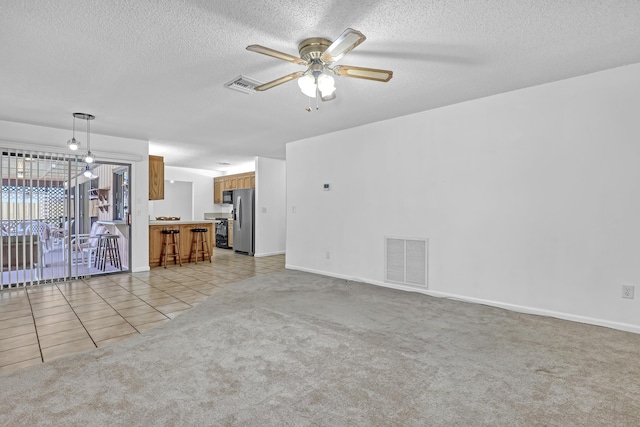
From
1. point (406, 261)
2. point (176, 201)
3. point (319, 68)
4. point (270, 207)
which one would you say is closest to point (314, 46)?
point (319, 68)

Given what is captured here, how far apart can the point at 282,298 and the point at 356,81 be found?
8.51ft

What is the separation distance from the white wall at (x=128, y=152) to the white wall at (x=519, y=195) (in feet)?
11.9

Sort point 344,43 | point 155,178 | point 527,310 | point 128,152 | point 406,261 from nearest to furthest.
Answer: point 344,43 → point 527,310 → point 406,261 → point 128,152 → point 155,178

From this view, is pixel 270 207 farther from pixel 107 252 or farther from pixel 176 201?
pixel 176 201

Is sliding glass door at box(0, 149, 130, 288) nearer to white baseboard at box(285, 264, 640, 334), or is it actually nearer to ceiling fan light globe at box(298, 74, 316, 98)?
ceiling fan light globe at box(298, 74, 316, 98)

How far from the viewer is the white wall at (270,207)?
746 centimetres

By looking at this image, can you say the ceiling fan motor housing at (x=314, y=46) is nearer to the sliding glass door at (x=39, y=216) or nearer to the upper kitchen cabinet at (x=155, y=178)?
the sliding glass door at (x=39, y=216)

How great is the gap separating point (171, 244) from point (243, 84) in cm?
437

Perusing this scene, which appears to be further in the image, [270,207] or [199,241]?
[270,207]

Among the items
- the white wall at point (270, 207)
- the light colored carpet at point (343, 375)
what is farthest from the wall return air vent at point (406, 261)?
the white wall at point (270, 207)

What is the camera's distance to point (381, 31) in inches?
90.1

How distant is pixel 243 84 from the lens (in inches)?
127

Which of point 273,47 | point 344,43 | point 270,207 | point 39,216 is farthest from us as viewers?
point 270,207

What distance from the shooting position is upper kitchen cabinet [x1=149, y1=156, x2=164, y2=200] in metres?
6.02
